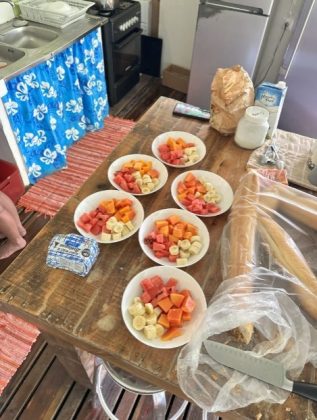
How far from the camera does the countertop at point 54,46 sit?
166 centimetres

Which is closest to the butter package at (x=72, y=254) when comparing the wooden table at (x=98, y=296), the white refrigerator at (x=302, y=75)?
the wooden table at (x=98, y=296)

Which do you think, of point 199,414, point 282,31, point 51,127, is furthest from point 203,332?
point 282,31

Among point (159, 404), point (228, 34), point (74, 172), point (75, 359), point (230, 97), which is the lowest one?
point (74, 172)

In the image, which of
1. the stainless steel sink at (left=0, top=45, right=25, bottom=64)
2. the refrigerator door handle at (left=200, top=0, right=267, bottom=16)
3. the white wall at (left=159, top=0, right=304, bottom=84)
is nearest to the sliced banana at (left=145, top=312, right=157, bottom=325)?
the stainless steel sink at (left=0, top=45, right=25, bottom=64)

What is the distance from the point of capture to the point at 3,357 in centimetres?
139

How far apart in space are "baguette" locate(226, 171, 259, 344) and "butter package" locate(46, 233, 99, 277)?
346 mm

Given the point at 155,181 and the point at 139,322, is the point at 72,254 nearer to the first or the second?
the point at 139,322

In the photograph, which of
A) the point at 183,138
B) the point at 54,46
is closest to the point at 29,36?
the point at 54,46

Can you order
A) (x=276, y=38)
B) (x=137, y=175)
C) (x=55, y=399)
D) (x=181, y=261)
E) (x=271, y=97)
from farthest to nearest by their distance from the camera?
1. (x=276, y=38)
2. (x=55, y=399)
3. (x=271, y=97)
4. (x=137, y=175)
5. (x=181, y=261)

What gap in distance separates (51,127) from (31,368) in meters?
1.38

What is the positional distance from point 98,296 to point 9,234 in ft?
3.36

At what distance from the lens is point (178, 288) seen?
2.54 feet

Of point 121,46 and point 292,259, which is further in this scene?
point 121,46

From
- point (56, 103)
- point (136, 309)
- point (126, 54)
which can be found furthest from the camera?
point (126, 54)
